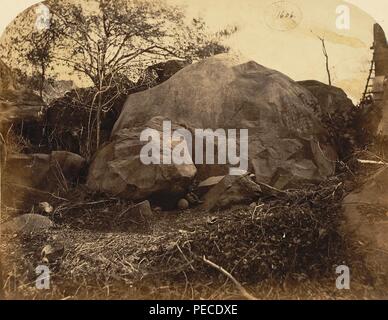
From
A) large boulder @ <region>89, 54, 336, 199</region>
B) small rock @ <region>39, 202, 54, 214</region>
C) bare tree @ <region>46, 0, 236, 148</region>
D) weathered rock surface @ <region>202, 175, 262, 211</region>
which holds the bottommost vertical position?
small rock @ <region>39, 202, 54, 214</region>

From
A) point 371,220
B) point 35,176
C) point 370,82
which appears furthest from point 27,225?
point 370,82

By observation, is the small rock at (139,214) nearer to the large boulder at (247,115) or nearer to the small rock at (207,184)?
the large boulder at (247,115)

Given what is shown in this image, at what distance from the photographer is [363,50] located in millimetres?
4891

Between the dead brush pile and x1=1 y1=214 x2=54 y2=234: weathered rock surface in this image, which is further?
x1=1 y1=214 x2=54 y2=234: weathered rock surface

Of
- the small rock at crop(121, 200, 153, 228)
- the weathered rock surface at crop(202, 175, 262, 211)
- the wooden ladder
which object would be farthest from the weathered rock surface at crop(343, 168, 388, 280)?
the small rock at crop(121, 200, 153, 228)

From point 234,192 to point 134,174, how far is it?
88 centimetres

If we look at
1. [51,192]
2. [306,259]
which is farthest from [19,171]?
[306,259]

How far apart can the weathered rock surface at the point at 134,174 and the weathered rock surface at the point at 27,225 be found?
0.57 m

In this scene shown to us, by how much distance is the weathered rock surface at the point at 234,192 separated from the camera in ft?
15.1

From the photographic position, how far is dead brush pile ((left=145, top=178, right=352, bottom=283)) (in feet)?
13.7

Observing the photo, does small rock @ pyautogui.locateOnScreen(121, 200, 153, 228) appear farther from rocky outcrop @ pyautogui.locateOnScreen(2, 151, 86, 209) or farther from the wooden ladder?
the wooden ladder

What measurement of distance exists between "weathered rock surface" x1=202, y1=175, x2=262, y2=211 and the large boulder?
0.52ft

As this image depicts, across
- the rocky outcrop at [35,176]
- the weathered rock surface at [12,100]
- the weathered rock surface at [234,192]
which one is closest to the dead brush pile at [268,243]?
the weathered rock surface at [234,192]

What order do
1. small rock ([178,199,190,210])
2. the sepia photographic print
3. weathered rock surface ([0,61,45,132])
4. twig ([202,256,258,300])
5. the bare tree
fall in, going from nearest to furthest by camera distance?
twig ([202,256,258,300]) → the sepia photographic print → small rock ([178,199,190,210]) → weathered rock surface ([0,61,45,132]) → the bare tree
